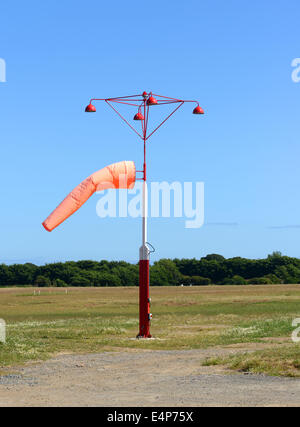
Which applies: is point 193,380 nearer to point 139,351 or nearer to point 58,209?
point 139,351

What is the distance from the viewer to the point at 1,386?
15.4m

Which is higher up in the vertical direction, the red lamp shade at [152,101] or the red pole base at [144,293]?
the red lamp shade at [152,101]

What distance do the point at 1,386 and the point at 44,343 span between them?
9.49 meters

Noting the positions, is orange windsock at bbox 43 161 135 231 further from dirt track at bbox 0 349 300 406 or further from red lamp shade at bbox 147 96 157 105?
dirt track at bbox 0 349 300 406

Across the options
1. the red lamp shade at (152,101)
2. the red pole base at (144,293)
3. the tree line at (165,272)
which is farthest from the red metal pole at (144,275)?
the tree line at (165,272)

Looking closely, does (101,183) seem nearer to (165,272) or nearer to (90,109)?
(90,109)

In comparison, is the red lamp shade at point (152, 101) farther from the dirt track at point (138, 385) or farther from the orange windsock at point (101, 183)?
the dirt track at point (138, 385)

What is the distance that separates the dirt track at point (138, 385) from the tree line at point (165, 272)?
8848 cm

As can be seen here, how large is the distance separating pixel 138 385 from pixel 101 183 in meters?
11.9

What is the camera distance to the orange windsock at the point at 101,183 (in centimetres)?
2591

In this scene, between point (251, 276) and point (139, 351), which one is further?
point (251, 276)

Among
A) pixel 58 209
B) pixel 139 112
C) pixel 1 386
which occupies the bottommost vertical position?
pixel 1 386
